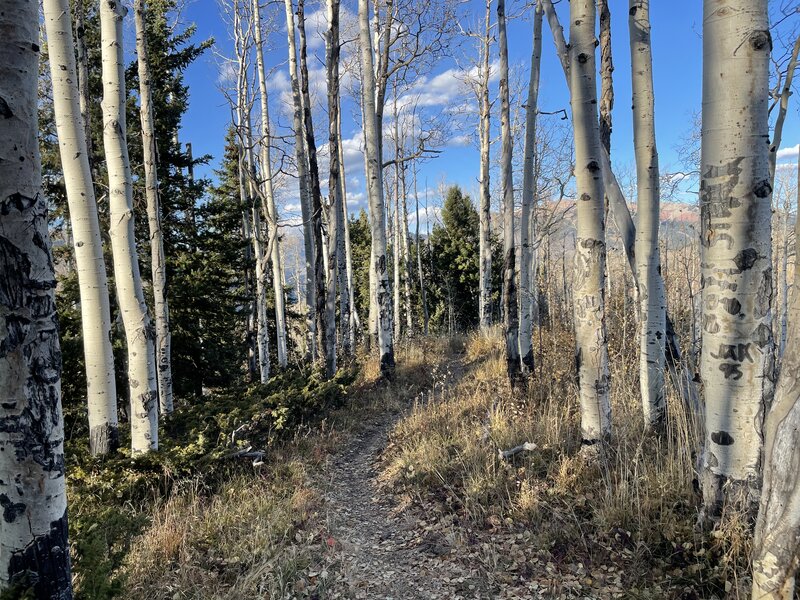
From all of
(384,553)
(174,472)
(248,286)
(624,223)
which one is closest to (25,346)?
(384,553)

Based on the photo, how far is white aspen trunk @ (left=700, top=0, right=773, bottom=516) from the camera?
2.17 m

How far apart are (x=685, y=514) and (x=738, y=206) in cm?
201

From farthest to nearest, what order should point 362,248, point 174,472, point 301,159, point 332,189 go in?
point 362,248 < point 301,159 < point 332,189 < point 174,472

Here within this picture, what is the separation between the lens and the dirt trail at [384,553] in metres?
2.95

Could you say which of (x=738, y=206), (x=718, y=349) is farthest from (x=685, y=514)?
(x=738, y=206)

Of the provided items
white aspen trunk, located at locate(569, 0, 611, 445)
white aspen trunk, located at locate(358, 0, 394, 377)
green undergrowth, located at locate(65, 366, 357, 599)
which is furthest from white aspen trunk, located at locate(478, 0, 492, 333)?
white aspen trunk, located at locate(569, 0, 611, 445)

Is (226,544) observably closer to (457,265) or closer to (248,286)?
(248,286)

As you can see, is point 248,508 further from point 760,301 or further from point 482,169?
point 482,169

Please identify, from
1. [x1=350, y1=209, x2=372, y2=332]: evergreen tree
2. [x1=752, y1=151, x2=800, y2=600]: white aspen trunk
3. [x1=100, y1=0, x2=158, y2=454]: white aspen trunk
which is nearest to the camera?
[x1=752, y1=151, x2=800, y2=600]: white aspen trunk

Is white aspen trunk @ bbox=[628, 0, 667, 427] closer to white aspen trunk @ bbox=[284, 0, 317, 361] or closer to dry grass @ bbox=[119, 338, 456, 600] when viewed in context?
dry grass @ bbox=[119, 338, 456, 600]

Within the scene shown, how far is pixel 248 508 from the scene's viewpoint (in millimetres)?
3889

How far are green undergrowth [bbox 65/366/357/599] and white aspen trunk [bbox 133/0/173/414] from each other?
144 centimetres

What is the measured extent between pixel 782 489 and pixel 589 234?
238 centimetres

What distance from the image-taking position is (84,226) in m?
4.32
